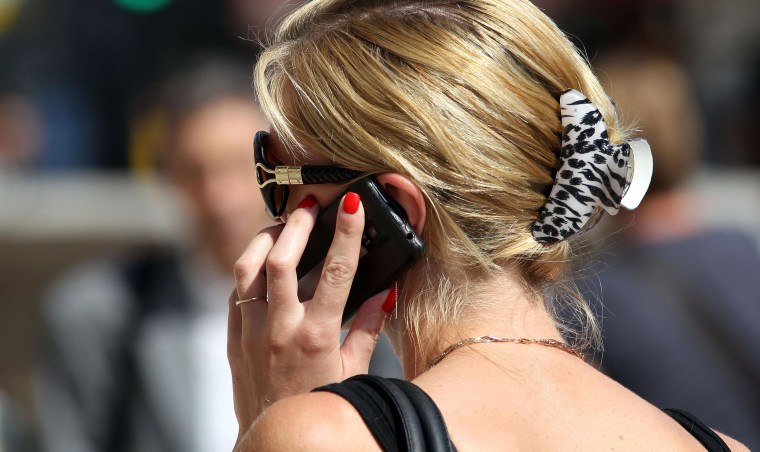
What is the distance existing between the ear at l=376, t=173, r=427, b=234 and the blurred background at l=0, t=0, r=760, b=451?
0.69 meters

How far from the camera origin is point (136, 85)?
251 inches

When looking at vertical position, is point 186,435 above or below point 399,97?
below

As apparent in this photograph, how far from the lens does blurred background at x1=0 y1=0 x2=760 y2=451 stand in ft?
10.5

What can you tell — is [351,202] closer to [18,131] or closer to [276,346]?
[276,346]

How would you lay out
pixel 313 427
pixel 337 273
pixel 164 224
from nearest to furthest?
1. pixel 313 427
2. pixel 337 273
3. pixel 164 224

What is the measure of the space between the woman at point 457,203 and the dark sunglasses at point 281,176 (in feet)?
0.05

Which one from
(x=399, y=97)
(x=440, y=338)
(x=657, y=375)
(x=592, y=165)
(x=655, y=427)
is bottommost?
(x=657, y=375)

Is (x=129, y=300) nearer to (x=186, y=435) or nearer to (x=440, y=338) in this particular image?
(x=186, y=435)

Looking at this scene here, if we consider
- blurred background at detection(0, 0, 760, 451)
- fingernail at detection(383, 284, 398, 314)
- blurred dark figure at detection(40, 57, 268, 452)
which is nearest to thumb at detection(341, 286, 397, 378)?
fingernail at detection(383, 284, 398, 314)

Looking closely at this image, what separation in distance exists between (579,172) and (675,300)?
1556 millimetres

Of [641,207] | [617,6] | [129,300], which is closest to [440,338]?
[641,207]

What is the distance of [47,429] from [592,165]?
2653mm

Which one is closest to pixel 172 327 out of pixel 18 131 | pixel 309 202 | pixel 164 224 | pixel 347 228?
→ pixel 309 202

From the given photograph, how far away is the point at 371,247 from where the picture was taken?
1.75 m
